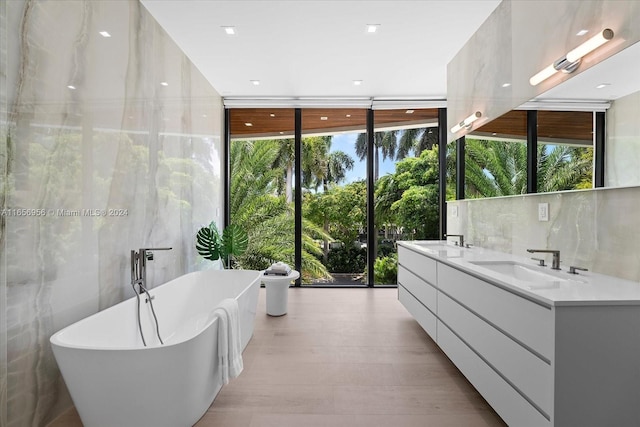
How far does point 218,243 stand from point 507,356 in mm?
3325

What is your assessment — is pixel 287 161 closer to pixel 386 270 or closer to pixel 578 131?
pixel 386 270

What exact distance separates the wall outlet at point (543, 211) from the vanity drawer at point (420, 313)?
1.04 m

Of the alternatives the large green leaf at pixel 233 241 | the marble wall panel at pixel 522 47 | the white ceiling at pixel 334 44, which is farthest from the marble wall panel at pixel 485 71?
the large green leaf at pixel 233 241

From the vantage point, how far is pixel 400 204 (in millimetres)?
5203

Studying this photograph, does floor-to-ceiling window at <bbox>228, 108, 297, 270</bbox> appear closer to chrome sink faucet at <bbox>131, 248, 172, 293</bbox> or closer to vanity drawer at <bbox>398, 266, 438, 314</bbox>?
vanity drawer at <bbox>398, 266, 438, 314</bbox>

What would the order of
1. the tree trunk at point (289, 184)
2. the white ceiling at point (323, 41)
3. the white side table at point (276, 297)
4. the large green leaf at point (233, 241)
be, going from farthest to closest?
the tree trunk at point (289, 184)
the large green leaf at point (233, 241)
the white side table at point (276, 297)
the white ceiling at point (323, 41)

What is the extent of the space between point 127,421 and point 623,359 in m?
2.07

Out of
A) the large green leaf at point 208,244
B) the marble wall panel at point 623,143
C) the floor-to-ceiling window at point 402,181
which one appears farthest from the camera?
the floor-to-ceiling window at point 402,181

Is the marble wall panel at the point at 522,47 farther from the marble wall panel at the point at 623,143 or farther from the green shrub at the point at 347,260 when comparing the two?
the green shrub at the point at 347,260

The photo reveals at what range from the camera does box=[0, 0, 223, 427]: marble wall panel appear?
1699 mm

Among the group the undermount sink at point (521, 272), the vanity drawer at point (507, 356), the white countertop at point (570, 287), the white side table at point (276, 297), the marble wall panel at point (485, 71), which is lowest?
the white side table at point (276, 297)

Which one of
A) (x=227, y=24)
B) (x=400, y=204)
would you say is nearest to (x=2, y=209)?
(x=227, y=24)

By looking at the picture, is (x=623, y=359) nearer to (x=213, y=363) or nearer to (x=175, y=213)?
(x=213, y=363)

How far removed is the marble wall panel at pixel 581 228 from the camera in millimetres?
1663
